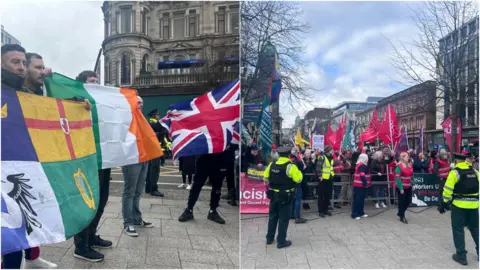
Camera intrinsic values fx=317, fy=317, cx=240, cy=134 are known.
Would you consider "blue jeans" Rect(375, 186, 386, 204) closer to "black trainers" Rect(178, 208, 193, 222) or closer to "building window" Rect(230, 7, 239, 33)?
"black trainers" Rect(178, 208, 193, 222)

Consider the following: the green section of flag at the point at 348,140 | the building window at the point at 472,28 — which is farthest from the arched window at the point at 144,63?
the green section of flag at the point at 348,140

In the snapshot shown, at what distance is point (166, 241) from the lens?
2633 millimetres

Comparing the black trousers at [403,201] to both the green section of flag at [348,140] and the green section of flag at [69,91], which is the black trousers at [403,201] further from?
the green section of flag at [69,91]

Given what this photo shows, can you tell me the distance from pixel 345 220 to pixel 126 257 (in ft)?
13.4

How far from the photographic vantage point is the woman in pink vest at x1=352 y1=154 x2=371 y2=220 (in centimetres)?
574

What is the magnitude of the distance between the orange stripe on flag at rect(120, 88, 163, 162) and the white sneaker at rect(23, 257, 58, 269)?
3.30ft

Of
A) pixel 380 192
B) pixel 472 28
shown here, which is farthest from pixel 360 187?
pixel 472 28

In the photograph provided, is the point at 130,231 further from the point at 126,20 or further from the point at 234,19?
the point at 234,19

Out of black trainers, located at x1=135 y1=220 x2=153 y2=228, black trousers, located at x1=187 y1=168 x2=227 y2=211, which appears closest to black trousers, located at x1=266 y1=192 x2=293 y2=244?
black trousers, located at x1=187 y1=168 x2=227 y2=211

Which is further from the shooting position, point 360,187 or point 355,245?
point 360,187

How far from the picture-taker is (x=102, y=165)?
2.49m

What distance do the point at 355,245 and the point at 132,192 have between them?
111 inches

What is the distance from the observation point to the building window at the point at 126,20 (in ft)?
8.30

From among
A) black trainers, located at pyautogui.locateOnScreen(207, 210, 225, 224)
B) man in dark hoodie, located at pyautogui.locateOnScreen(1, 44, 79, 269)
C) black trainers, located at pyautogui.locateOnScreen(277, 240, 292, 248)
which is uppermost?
man in dark hoodie, located at pyautogui.locateOnScreen(1, 44, 79, 269)
